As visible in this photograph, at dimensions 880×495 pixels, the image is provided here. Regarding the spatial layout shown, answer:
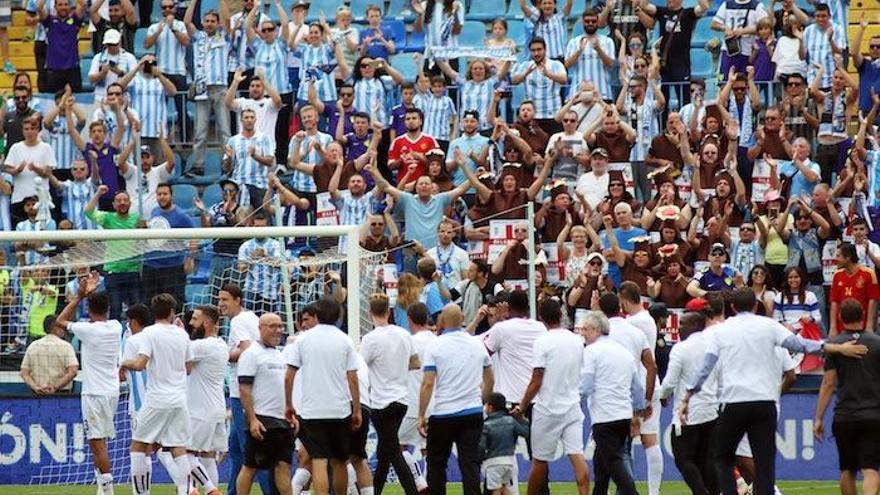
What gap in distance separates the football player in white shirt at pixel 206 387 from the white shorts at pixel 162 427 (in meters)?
0.22

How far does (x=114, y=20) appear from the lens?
94.2ft

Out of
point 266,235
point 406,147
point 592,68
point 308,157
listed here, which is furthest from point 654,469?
point 592,68

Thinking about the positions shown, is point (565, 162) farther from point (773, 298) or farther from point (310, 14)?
Result: point (310, 14)

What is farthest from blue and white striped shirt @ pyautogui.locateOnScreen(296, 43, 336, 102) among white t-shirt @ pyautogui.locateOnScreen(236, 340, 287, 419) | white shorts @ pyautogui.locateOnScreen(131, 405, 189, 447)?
white t-shirt @ pyautogui.locateOnScreen(236, 340, 287, 419)

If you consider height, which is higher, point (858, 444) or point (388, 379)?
point (388, 379)

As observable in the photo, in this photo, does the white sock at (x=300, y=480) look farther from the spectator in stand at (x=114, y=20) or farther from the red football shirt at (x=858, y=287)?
the spectator in stand at (x=114, y=20)

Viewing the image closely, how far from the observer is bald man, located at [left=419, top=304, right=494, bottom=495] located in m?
17.1

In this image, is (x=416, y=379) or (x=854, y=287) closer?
(x=416, y=379)

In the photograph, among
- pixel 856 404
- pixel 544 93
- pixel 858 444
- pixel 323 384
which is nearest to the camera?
pixel 856 404

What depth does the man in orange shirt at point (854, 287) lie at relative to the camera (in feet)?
74.9

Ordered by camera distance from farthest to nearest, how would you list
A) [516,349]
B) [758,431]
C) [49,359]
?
[49,359]
[516,349]
[758,431]

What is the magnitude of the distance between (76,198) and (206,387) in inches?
329

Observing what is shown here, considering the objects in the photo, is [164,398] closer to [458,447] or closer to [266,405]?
[266,405]

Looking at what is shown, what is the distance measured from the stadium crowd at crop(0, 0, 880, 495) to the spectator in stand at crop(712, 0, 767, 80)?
48 millimetres
